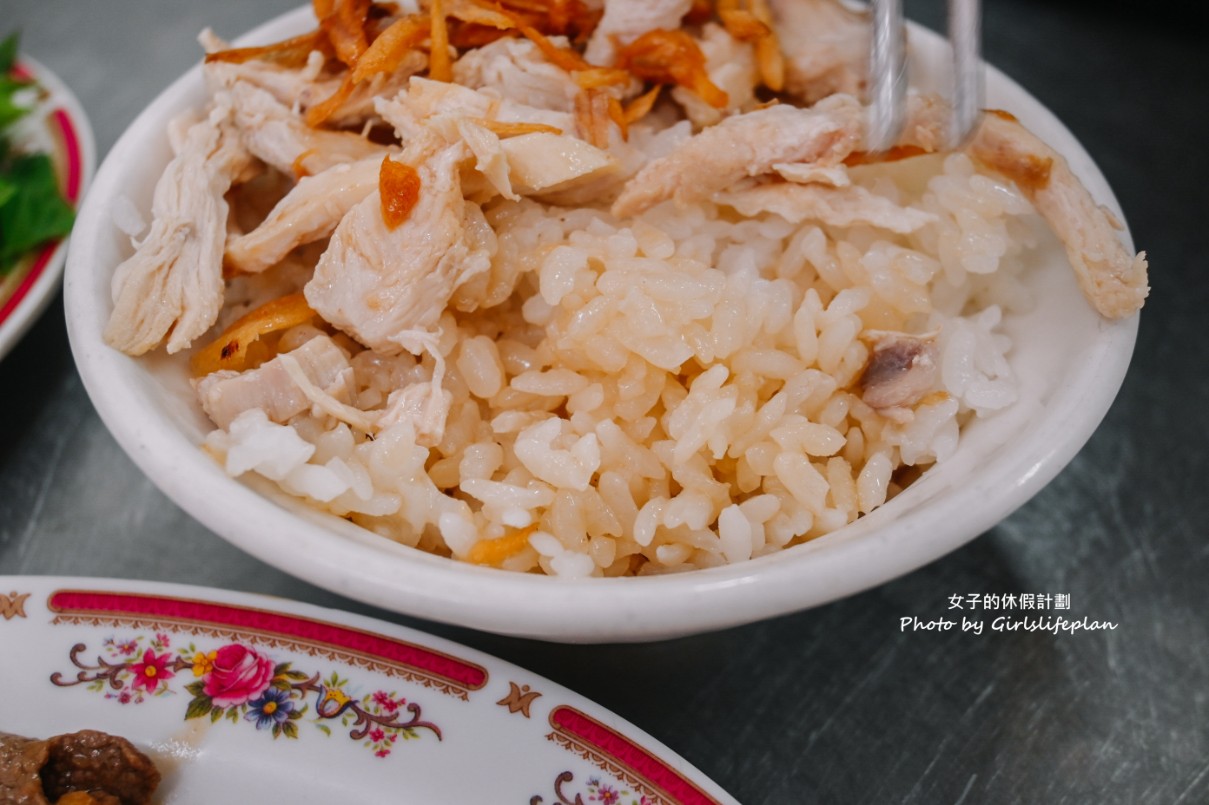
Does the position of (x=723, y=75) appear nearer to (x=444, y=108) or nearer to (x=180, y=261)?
(x=444, y=108)

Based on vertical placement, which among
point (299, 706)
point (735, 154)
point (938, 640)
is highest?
point (735, 154)

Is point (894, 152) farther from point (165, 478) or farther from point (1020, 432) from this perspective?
point (165, 478)

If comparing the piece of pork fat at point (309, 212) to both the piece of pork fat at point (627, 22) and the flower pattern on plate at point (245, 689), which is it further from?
the flower pattern on plate at point (245, 689)

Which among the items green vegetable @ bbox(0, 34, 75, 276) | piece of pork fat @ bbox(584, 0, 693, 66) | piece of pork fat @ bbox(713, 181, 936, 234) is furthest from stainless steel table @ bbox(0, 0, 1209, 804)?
piece of pork fat @ bbox(584, 0, 693, 66)

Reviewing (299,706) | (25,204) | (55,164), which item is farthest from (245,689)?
(55,164)

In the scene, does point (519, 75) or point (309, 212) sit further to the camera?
point (519, 75)

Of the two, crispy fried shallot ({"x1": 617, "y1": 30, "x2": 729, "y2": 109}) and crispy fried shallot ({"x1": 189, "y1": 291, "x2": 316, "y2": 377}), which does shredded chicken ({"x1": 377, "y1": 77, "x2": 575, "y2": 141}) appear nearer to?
crispy fried shallot ({"x1": 617, "y1": 30, "x2": 729, "y2": 109})
